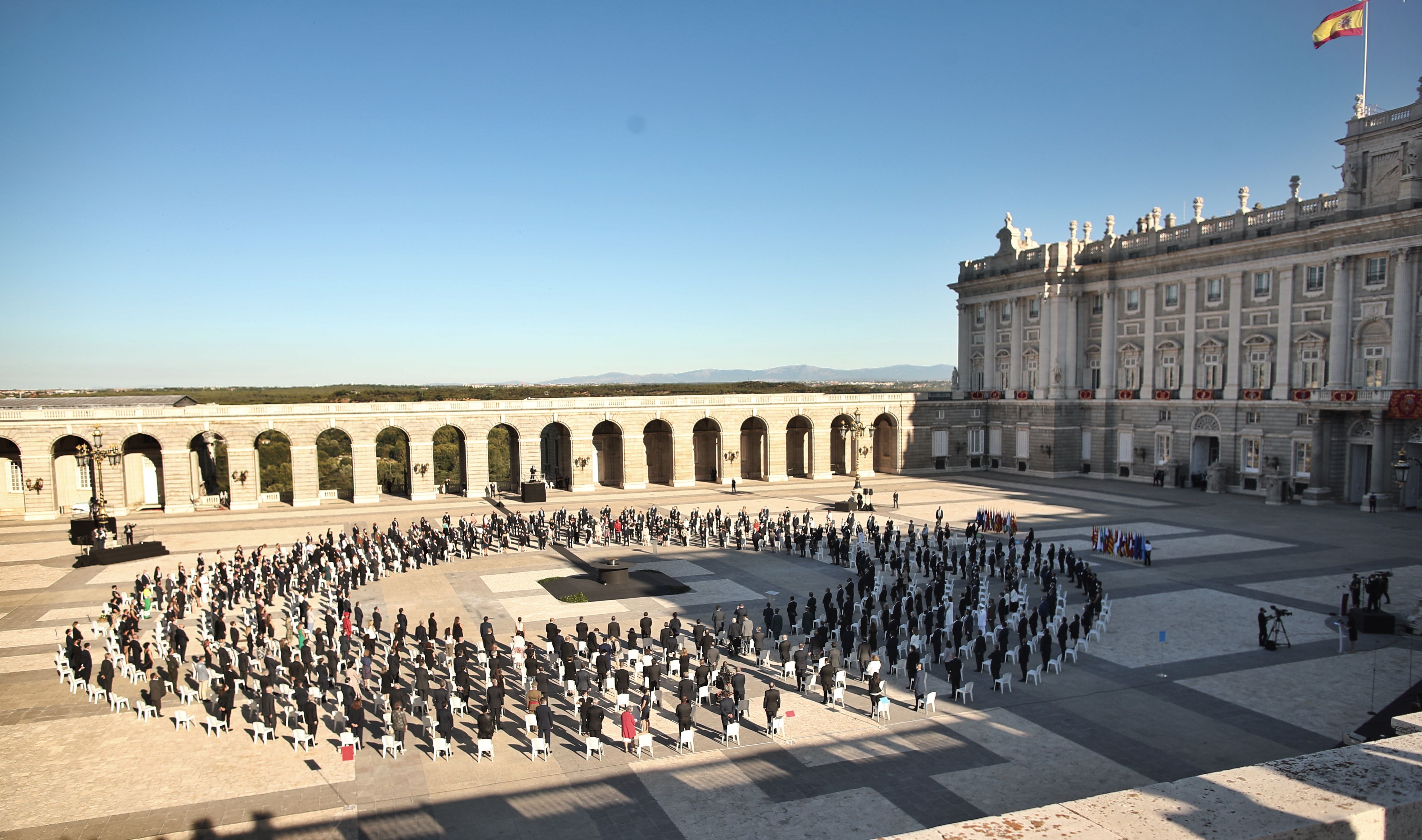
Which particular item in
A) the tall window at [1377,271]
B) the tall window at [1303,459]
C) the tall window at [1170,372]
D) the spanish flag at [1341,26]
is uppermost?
the spanish flag at [1341,26]

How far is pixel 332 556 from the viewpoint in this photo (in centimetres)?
3041

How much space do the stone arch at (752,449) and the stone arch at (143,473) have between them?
36.8m

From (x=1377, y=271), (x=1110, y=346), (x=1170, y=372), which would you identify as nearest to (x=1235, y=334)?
(x=1170, y=372)

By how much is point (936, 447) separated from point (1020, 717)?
1934 inches

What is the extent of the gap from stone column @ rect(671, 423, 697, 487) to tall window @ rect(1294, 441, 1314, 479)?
35.3 metres

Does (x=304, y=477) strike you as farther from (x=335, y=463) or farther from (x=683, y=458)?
(x=335, y=463)

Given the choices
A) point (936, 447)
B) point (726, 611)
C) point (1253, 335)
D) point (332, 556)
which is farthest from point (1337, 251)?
point (332, 556)

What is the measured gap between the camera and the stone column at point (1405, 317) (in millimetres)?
40656

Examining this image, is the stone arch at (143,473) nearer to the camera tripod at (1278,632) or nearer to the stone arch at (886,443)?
the stone arch at (886,443)

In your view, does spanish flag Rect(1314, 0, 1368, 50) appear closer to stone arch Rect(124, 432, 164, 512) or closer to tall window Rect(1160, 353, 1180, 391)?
tall window Rect(1160, 353, 1180, 391)

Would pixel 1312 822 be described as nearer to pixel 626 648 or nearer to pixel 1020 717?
pixel 1020 717

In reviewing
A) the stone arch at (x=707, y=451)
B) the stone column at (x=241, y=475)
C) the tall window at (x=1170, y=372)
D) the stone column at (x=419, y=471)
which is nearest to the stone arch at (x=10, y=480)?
the stone column at (x=241, y=475)

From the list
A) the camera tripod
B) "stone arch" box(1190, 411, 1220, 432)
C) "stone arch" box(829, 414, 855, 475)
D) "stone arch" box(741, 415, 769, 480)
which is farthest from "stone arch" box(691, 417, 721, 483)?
the camera tripod

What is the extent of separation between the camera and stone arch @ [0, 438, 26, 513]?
46.6 meters
